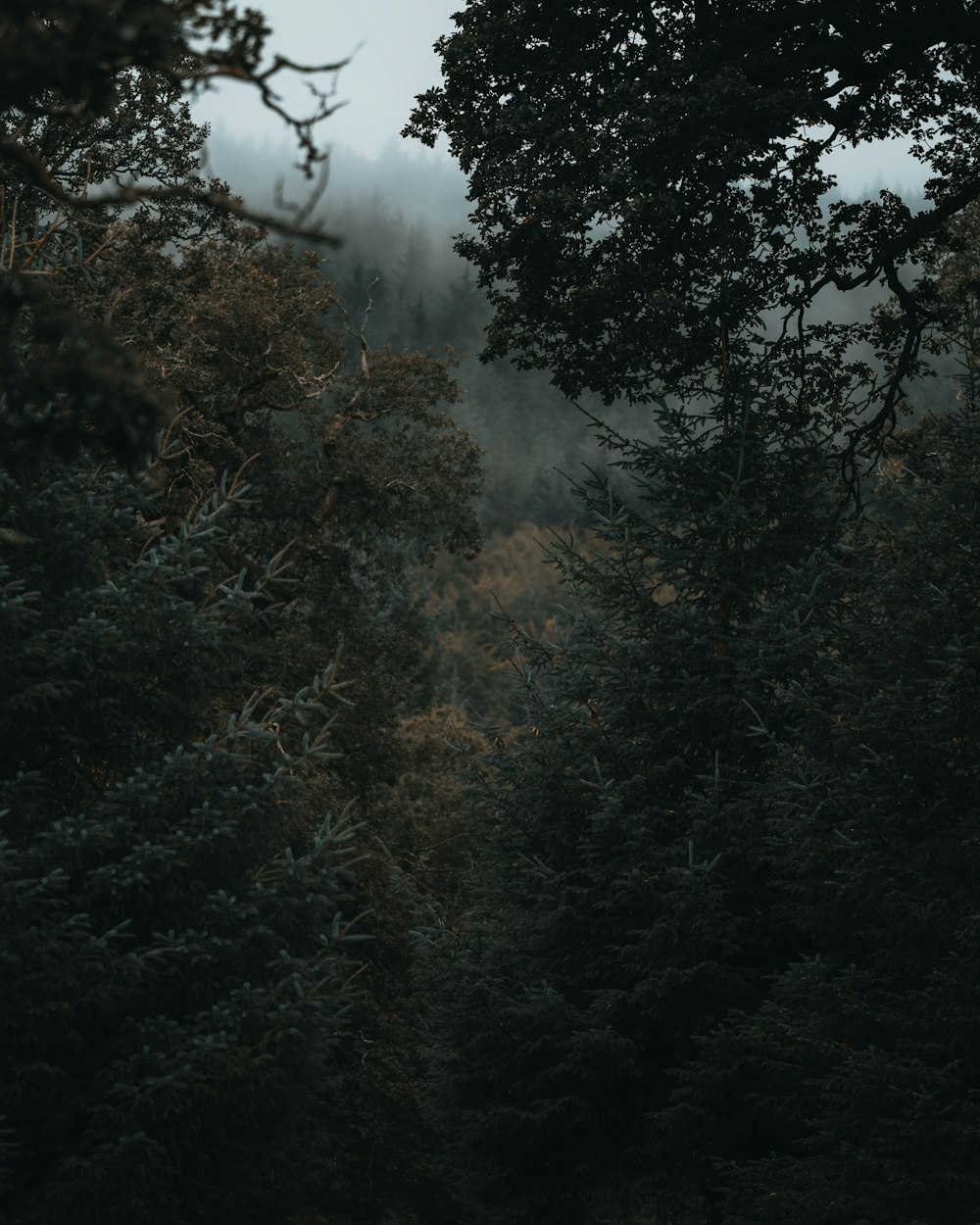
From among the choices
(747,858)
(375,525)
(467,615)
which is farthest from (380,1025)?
(467,615)

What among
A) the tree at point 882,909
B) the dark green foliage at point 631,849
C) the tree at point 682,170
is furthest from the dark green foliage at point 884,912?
the tree at point 682,170

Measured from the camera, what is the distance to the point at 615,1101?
45.6 feet

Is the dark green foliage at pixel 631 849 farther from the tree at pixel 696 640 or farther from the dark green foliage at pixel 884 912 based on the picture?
the dark green foliage at pixel 884 912

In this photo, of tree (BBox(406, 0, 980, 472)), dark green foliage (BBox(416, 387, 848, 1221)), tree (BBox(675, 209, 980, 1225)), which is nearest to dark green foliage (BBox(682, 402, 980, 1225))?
tree (BBox(675, 209, 980, 1225))

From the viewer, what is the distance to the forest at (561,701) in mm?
9227

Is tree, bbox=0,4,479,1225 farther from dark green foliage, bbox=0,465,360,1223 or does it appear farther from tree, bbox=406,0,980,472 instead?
tree, bbox=406,0,980,472

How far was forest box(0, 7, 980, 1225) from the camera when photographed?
923 cm

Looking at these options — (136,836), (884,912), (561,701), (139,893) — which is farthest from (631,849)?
(136,836)

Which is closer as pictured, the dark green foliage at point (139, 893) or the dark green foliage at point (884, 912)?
the dark green foliage at point (139, 893)

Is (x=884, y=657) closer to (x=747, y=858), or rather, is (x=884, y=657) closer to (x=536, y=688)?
(x=747, y=858)

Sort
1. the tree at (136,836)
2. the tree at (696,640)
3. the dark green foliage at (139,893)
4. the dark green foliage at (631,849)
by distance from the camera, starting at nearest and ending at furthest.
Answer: the tree at (136,836) → the dark green foliage at (139,893) → the tree at (696,640) → the dark green foliage at (631,849)

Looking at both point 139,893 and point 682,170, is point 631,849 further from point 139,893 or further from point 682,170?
point 682,170

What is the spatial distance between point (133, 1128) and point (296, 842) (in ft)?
12.9

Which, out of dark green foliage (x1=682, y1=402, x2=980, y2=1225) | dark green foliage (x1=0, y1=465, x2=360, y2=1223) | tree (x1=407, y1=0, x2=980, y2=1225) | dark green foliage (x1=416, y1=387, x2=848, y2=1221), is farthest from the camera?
dark green foliage (x1=416, y1=387, x2=848, y2=1221)
